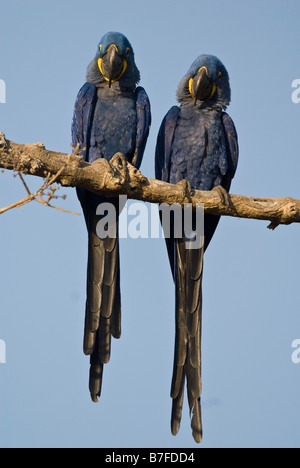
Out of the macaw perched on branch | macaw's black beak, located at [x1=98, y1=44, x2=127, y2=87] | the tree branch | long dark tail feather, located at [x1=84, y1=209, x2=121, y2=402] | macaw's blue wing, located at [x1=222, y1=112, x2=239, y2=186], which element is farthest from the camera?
macaw's blue wing, located at [x1=222, y1=112, x2=239, y2=186]

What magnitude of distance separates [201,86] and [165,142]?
533 mm

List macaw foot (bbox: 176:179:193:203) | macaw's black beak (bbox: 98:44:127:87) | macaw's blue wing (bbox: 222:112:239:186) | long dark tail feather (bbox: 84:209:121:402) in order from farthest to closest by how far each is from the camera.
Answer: macaw's blue wing (bbox: 222:112:239:186), macaw's black beak (bbox: 98:44:127:87), long dark tail feather (bbox: 84:209:121:402), macaw foot (bbox: 176:179:193:203)

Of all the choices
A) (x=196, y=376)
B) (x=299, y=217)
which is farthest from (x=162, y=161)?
(x=196, y=376)

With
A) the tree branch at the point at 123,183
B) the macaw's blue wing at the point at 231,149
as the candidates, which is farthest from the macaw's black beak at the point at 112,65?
the tree branch at the point at 123,183

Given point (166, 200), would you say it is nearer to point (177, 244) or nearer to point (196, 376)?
point (177, 244)

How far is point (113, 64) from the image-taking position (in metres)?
5.54

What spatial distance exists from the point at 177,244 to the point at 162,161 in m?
0.71

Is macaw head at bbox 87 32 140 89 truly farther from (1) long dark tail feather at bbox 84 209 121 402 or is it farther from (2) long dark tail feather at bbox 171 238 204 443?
(2) long dark tail feather at bbox 171 238 204 443

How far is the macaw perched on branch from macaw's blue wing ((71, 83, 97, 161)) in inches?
23.4

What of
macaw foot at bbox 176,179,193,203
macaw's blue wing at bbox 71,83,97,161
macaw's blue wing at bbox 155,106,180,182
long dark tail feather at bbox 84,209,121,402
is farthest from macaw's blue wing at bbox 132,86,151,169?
macaw foot at bbox 176,179,193,203

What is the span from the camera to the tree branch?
13.1 feet

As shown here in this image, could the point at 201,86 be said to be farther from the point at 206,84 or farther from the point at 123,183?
the point at 123,183

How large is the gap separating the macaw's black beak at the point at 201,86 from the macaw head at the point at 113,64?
0.47m

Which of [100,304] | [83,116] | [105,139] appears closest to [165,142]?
[105,139]
